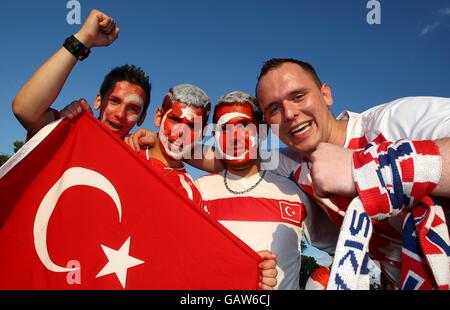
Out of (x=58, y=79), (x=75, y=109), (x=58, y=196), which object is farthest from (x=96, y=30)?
(x=58, y=196)

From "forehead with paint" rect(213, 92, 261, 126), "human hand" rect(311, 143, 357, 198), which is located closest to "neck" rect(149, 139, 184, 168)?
"forehead with paint" rect(213, 92, 261, 126)

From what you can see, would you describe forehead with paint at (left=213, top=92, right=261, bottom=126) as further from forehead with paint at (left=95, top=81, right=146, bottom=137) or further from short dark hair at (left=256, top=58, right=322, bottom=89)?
forehead with paint at (left=95, top=81, right=146, bottom=137)

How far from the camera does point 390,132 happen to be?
84.4 inches

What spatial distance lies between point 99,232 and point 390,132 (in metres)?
2.14

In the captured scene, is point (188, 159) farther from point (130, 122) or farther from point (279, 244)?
point (279, 244)

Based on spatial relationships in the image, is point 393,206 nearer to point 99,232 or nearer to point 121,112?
point 99,232

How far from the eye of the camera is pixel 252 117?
139 inches

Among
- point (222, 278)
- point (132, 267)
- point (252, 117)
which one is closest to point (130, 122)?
point (252, 117)

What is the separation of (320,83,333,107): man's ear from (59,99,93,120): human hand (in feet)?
7.11

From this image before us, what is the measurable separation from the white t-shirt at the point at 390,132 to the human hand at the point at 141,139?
59.7 inches

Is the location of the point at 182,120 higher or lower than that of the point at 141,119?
lower

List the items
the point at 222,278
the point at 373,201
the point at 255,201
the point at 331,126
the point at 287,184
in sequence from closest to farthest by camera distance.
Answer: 1. the point at 373,201
2. the point at 222,278
3. the point at 331,126
4. the point at 255,201
5. the point at 287,184

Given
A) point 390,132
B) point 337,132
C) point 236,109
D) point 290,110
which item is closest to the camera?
point 390,132

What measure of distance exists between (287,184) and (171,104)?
147 centimetres
